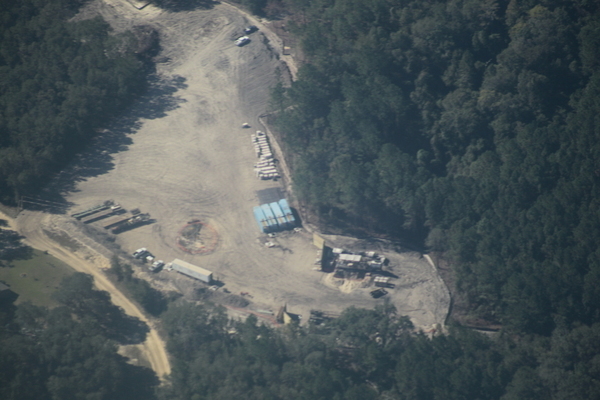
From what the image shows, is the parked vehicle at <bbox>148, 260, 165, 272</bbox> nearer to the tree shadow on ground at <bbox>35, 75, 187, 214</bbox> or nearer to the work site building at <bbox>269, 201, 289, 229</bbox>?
the tree shadow on ground at <bbox>35, 75, 187, 214</bbox>

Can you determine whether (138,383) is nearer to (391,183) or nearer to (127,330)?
(127,330)

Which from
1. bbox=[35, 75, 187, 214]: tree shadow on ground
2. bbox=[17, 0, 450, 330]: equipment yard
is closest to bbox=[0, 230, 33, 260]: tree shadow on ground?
bbox=[17, 0, 450, 330]: equipment yard

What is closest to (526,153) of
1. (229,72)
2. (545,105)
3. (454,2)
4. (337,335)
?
(545,105)

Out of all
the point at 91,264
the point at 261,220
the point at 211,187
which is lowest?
the point at 91,264

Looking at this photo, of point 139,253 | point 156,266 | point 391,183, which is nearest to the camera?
point 156,266

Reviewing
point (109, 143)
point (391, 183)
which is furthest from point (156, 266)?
point (391, 183)

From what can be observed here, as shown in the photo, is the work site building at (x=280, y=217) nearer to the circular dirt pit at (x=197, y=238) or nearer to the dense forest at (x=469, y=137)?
the dense forest at (x=469, y=137)
